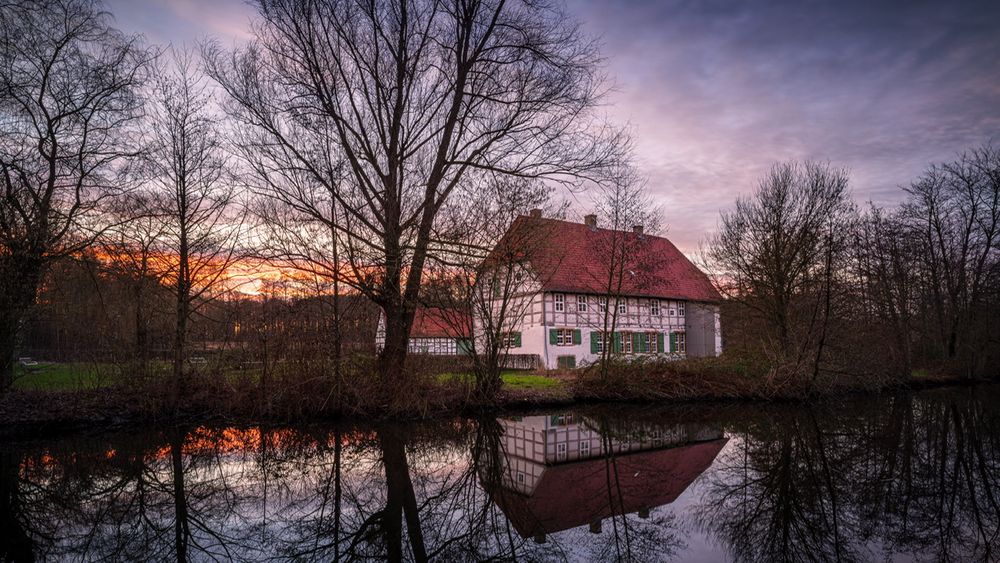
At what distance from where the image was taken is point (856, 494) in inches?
239

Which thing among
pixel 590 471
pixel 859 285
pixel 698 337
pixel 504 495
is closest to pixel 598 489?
pixel 590 471

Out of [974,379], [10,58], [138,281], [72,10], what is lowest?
[974,379]

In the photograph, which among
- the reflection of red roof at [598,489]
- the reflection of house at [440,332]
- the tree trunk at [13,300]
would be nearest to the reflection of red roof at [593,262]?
the reflection of house at [440,332]

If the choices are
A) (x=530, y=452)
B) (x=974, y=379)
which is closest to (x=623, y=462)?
(x=530, y=452)

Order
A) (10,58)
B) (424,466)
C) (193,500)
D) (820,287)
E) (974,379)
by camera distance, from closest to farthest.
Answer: (193,500) < (424,466) < (10,58) < (820,287) < (974,379)

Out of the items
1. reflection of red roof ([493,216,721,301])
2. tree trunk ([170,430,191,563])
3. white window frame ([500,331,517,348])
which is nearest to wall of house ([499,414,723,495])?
white window frame ([500,331,517,348])

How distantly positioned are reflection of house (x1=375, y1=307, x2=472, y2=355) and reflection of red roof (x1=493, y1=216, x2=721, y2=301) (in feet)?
5.92

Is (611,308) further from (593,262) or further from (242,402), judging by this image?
(242,402)

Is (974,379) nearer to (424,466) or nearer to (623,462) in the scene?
(623,462)

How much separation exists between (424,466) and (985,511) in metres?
6.10

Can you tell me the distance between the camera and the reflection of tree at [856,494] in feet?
15.1

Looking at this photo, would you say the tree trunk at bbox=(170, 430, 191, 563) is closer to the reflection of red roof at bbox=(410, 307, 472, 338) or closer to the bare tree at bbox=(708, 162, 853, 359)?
the reflection of red roof at bbox=(410, 307, 472, 338)

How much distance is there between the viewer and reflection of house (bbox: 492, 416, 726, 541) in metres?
5.66

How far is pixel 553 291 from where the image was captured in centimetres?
2870
